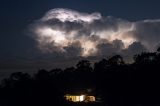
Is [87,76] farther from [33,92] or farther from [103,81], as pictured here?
[33,92]

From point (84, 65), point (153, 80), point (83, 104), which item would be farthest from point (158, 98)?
point (84, 65)

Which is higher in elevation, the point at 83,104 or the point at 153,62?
the point at 153,62

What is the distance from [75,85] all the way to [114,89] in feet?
93.7

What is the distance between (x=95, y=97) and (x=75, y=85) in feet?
56.6

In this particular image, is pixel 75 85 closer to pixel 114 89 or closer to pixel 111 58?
pixel 111 58

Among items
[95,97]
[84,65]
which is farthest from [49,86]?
[84,65]

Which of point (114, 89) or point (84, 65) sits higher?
point (84, 65)

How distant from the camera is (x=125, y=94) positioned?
8312 cm

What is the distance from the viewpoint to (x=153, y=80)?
81062 mm

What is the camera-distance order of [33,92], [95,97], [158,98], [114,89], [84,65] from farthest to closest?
[84,65] → [95,97] → [114,89] → [158,98] → [33,92]

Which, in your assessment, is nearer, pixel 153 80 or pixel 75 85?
pixel 153 80

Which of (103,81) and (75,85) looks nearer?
(103,81)

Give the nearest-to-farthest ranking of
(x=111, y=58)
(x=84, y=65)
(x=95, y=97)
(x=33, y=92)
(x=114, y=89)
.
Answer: (x=33, y=92)
(x=114, y=89)
(x=95, y=97)
(x=111, y=58)
(x=84, y=65)

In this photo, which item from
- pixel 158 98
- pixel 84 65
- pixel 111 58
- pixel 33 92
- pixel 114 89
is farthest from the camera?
pixel 84 65
